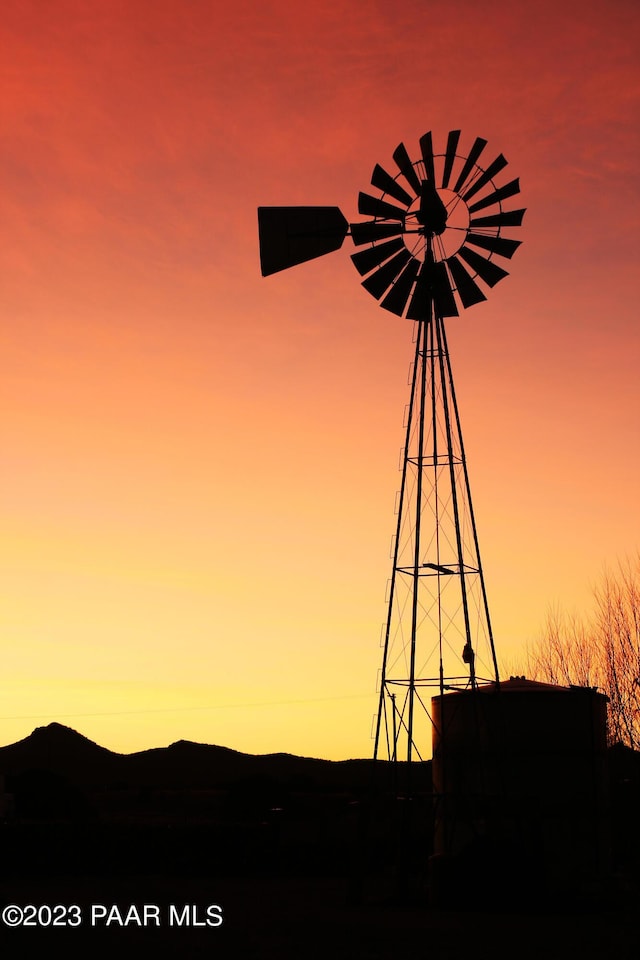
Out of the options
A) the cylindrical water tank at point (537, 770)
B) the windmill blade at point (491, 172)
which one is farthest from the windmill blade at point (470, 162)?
the cylindrical water tank at point (537, 770)

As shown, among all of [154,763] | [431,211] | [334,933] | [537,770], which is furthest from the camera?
[154,763]

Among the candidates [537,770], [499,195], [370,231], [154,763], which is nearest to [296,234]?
[370,231]

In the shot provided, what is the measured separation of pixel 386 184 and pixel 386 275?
2255 millimetres

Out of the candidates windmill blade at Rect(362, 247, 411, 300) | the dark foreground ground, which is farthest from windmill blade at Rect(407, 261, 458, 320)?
the dark foreground ground

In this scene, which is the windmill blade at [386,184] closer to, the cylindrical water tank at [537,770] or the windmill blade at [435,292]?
the windmill blade at [435,292]

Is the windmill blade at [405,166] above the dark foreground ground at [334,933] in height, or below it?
above

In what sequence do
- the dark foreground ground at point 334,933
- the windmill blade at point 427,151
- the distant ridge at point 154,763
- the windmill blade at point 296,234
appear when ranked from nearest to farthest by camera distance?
the dark foreground ground at point 334,933 < the windmill blade at point 296,234 < the windmill blade at point 427,151 < the distant ridge at point 154,763

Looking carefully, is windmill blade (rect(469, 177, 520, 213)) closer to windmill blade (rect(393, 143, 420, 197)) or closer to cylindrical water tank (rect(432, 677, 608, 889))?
windmill blade (rect(393, 143, 420, 197))

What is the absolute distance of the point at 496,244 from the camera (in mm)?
28344

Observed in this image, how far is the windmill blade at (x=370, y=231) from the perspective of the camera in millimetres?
28391

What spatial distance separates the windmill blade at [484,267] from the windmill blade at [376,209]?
74.9 inches

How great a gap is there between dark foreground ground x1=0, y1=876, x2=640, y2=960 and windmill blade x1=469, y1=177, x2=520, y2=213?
16.5 metres

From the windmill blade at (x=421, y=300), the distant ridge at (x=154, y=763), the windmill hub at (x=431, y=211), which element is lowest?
the windmill blade at (x=421, y=300)

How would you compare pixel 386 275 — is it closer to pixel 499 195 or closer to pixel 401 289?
pixel 401 289
